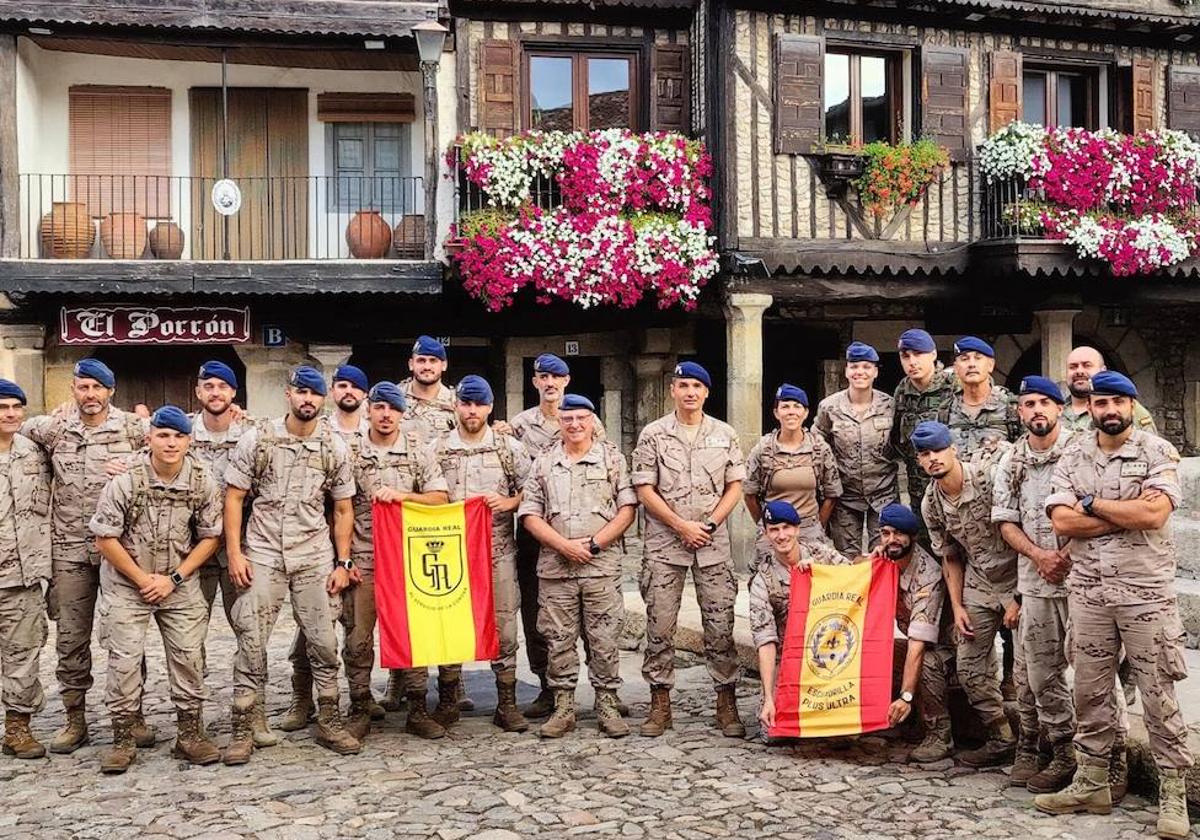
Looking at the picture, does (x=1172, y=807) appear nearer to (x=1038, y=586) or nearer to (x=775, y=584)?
(x=1038, y=586)

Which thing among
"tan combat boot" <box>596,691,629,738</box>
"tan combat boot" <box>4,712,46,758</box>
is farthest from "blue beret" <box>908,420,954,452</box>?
"tan combat boot" <box>4,712,46,758</box>

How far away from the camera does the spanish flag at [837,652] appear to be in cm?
669

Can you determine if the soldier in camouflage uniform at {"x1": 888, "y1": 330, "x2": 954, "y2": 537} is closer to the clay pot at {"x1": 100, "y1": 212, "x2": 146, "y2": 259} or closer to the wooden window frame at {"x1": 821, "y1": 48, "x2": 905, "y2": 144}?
the wooden window frame at {"x1": 821, "y1": 48, "x2": 905, "y2": 144}

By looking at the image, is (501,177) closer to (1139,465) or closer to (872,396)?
(872,396)

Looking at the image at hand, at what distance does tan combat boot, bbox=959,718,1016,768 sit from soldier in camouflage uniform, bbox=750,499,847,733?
1.03 m

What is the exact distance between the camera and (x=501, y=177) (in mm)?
13953

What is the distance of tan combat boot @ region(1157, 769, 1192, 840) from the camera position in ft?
17.8

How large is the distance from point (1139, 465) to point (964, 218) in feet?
31.3

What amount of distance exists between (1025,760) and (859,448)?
2.34 meters

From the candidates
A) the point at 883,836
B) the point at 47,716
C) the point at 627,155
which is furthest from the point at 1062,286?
the point at 47,716

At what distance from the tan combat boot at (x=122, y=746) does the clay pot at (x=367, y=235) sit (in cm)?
930

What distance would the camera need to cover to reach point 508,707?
744 cm

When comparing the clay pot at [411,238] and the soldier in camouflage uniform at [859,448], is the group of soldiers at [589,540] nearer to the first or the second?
the soldier in camouflage uniform at [859,448]

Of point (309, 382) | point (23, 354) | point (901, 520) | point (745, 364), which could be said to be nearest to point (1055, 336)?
point (745, 364)
